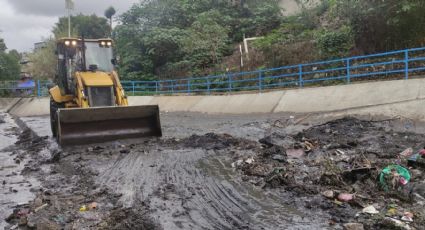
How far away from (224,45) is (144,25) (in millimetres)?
7312

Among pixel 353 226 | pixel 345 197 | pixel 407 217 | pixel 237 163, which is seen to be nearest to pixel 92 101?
pixel 237 163

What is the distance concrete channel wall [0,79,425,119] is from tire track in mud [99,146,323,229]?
231 inches

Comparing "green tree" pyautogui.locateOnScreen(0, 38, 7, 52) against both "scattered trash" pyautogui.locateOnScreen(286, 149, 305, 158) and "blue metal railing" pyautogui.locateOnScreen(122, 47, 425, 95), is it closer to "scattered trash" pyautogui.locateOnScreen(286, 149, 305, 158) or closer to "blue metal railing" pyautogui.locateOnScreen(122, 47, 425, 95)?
"blue metal railing" pyautogui.locateOnScreen(122, 47, 425, 95)

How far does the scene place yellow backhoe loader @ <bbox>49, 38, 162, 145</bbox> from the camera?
980 cm

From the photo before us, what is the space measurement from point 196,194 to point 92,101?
6.07 m

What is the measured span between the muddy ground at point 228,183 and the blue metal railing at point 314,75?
120 inches

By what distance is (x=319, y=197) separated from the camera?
5.41 meters

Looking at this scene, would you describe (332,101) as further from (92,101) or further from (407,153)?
(92,101)

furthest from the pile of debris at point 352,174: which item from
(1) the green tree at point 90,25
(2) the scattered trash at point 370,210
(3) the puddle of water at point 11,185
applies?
(1) the green tree at point 90,25

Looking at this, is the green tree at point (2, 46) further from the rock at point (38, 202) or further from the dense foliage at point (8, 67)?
the rock at point (38, 202)

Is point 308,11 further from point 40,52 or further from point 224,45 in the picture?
point 40,52

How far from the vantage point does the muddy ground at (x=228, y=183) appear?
4.76 metres

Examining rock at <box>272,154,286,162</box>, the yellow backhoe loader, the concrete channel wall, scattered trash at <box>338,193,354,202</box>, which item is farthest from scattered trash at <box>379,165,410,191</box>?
the yellow backhoe loader

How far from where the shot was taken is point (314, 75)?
16125 millimetres
